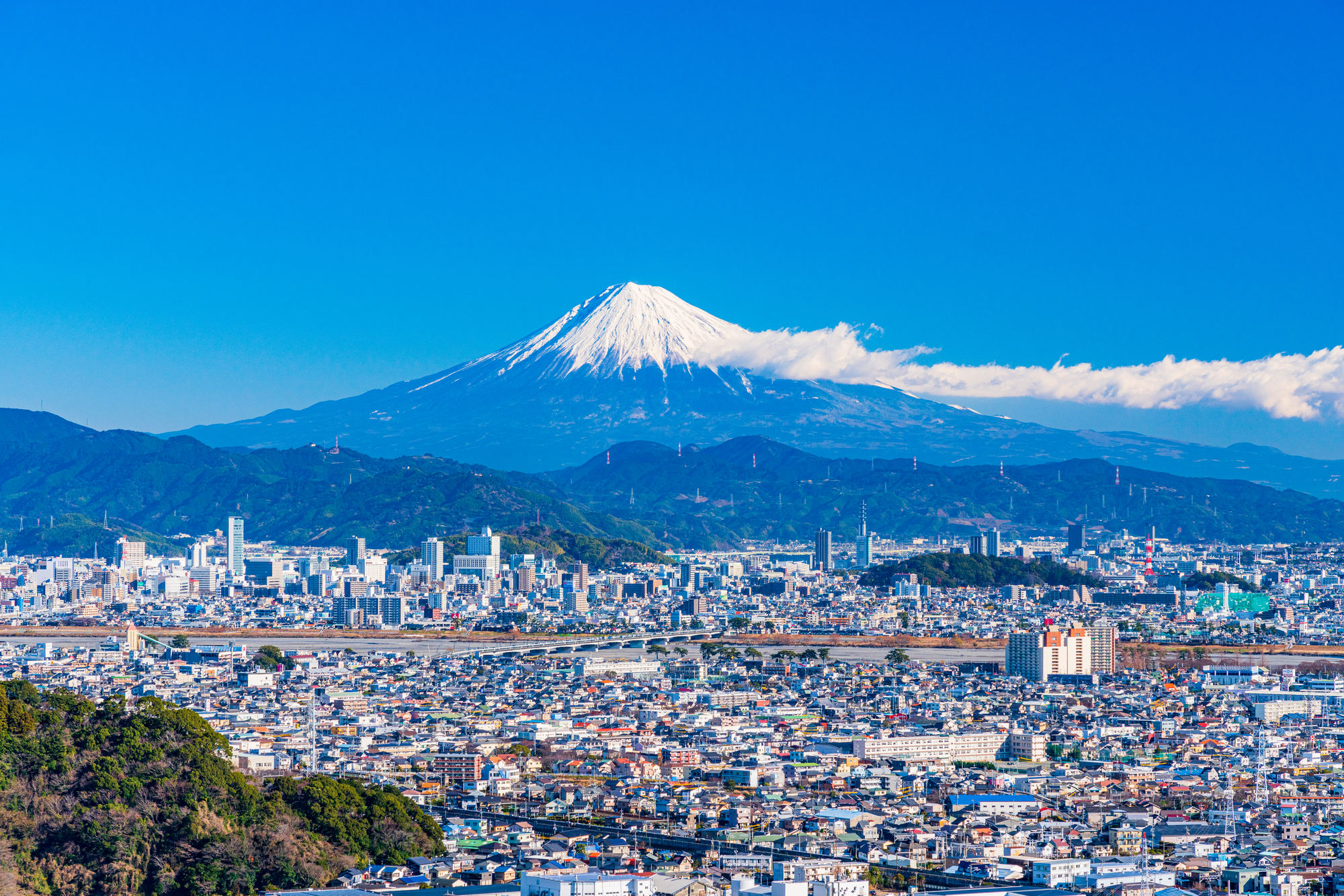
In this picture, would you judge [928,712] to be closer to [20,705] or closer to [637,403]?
[20,705]

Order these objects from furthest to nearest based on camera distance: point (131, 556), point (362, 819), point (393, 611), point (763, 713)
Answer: point (131, 556) < point (393, 611) < point (763, 713) < point (362, 819)

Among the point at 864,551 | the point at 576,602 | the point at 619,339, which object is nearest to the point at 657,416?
the point at 619,339

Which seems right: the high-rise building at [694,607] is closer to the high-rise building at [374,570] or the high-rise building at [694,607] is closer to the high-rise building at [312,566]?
the high-rise building at [374,570]

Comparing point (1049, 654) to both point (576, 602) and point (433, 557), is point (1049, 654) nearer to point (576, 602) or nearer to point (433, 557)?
point (576, 602)

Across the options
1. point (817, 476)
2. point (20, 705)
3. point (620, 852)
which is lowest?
point (620, 852)

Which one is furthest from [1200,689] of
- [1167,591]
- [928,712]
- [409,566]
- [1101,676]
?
[409,566]

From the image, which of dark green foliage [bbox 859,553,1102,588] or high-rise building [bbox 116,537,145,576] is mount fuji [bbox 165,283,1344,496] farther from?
dark green foliage [bbox 859,553,1102,588]

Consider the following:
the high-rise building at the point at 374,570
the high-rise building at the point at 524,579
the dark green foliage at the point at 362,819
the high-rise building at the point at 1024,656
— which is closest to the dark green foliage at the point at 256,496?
the high-rise building at the point at 524,579
